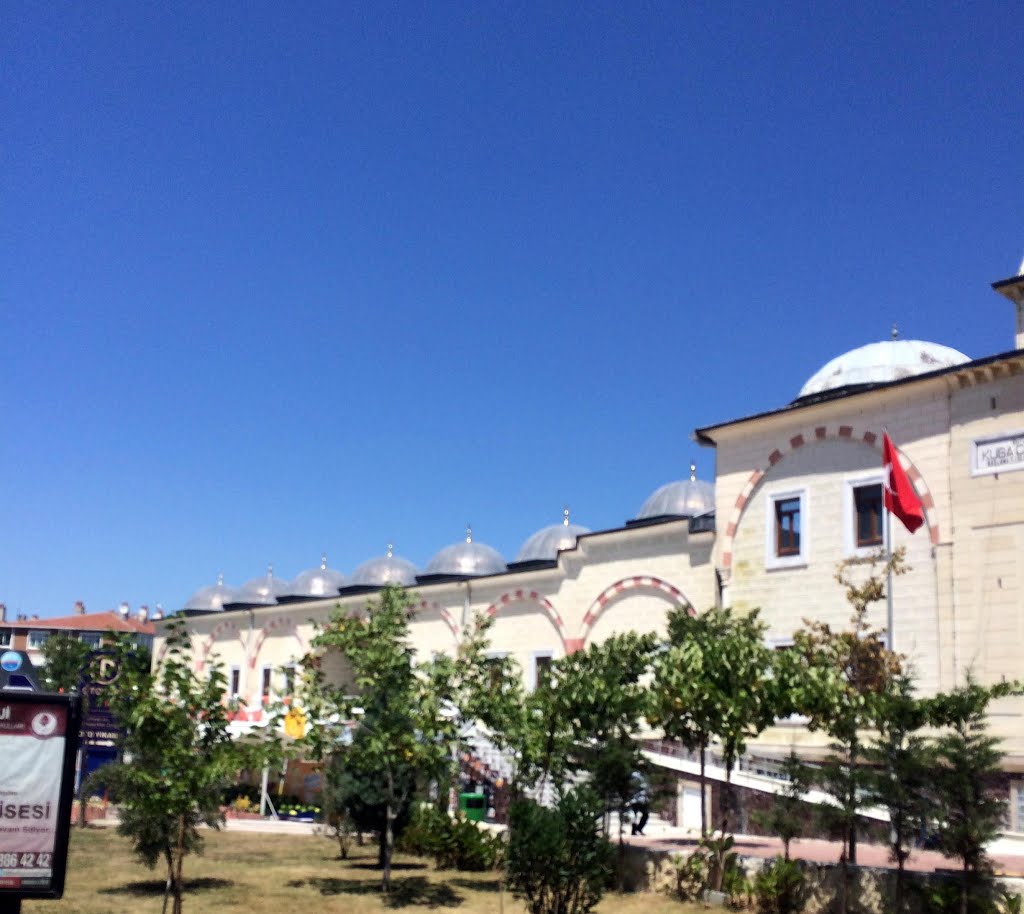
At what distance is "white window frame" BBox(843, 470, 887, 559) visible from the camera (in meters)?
19.8

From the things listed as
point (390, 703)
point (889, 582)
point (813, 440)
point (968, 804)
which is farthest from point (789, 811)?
point (813, 440)

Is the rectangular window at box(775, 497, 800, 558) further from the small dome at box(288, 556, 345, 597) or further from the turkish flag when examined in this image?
the small dome at box(288, 556, 345, 597)

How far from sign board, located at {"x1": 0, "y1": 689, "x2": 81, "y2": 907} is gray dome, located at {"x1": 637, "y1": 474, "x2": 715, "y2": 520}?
69.0 ft

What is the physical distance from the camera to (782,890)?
13.3 metres

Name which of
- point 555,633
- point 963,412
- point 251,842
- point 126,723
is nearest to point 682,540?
point 555,633

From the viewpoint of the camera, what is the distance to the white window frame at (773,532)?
67.9ft

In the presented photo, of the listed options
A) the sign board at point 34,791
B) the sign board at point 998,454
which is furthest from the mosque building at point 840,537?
the sign board at point 34,791

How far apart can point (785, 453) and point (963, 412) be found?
3712 mm

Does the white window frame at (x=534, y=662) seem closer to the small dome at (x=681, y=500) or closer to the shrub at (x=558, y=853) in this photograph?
the small dome at (x=681, y=500)

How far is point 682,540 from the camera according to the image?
23641mm

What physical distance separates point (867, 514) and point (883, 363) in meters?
A: 3.94

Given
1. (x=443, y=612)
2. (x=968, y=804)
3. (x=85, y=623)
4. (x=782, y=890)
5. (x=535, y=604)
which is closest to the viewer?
(x=968, y=804)

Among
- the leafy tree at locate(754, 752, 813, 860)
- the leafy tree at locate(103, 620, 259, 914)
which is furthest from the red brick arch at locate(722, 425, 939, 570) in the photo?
the leafy tree at locate(103, 620, 259, 914)

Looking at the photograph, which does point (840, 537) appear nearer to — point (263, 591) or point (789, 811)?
point (789, 811)
